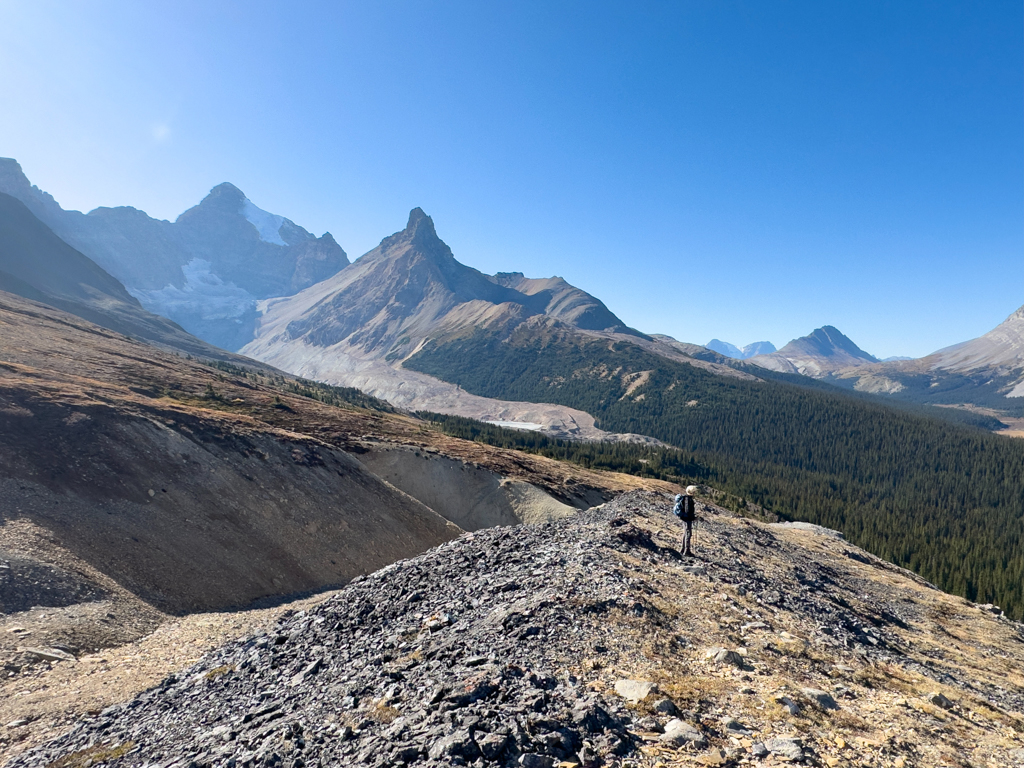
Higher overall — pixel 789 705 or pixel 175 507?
pixel 789 705

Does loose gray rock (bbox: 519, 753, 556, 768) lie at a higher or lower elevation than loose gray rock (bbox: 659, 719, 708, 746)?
lower

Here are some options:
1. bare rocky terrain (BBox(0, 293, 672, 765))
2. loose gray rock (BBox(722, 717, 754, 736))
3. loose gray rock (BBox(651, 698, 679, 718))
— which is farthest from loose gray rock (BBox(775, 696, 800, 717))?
bare rocky terrain (BBox(0, 293, 672, 765))

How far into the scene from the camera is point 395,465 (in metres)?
61.7

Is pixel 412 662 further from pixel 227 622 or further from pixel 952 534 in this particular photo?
pixel 952 534

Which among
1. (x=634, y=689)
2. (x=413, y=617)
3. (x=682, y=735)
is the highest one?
(x=682, y=735)

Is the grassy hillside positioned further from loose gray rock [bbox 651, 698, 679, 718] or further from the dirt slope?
loose gray rock [bbox 651, 698, 679, 718]

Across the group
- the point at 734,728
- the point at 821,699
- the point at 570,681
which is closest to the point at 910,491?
the point at 821,699

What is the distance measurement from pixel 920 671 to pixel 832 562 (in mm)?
28403

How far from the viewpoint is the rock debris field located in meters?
9.51

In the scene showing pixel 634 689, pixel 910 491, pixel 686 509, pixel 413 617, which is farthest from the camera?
pixel 910 491

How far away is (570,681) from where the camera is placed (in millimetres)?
11156

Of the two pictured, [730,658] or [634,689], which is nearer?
[634,689]

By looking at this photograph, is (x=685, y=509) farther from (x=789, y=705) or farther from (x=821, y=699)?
(x=789, y=705)

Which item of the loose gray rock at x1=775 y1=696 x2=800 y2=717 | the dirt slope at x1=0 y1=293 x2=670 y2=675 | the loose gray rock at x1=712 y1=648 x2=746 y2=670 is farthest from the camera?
the dirt slope at x1=0 y1=293 x2=670 y2=675
